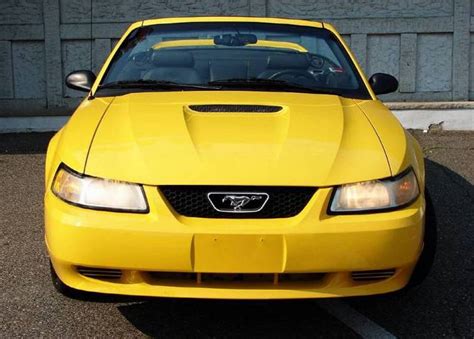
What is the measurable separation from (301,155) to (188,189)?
0.52 meters

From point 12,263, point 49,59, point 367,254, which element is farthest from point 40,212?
point 49,59

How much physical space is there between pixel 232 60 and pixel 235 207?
1792mm

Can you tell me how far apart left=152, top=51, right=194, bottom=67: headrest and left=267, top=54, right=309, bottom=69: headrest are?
Answer: 516 mm

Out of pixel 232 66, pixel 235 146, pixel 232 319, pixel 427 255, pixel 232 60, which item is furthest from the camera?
pixel 232 60

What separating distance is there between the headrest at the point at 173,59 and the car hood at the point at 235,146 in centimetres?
77

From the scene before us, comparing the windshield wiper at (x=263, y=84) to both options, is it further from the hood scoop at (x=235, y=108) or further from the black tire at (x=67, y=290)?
the black tire at (x=67, y=290)

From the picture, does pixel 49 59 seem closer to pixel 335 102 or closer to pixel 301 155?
pixel 335 102

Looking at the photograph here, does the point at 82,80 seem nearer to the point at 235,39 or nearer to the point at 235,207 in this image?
the point at 235,39

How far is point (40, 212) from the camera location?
548cm

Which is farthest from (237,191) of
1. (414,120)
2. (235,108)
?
(414,120)

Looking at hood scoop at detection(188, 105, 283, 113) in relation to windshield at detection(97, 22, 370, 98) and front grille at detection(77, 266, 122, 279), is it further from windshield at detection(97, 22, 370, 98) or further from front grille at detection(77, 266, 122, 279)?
front grille at detection(77, 266, 122, 279)

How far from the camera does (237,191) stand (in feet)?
9.15

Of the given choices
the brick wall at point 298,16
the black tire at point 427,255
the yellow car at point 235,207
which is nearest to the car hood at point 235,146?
the yellow car at point 235,207

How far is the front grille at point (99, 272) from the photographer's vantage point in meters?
2.83
